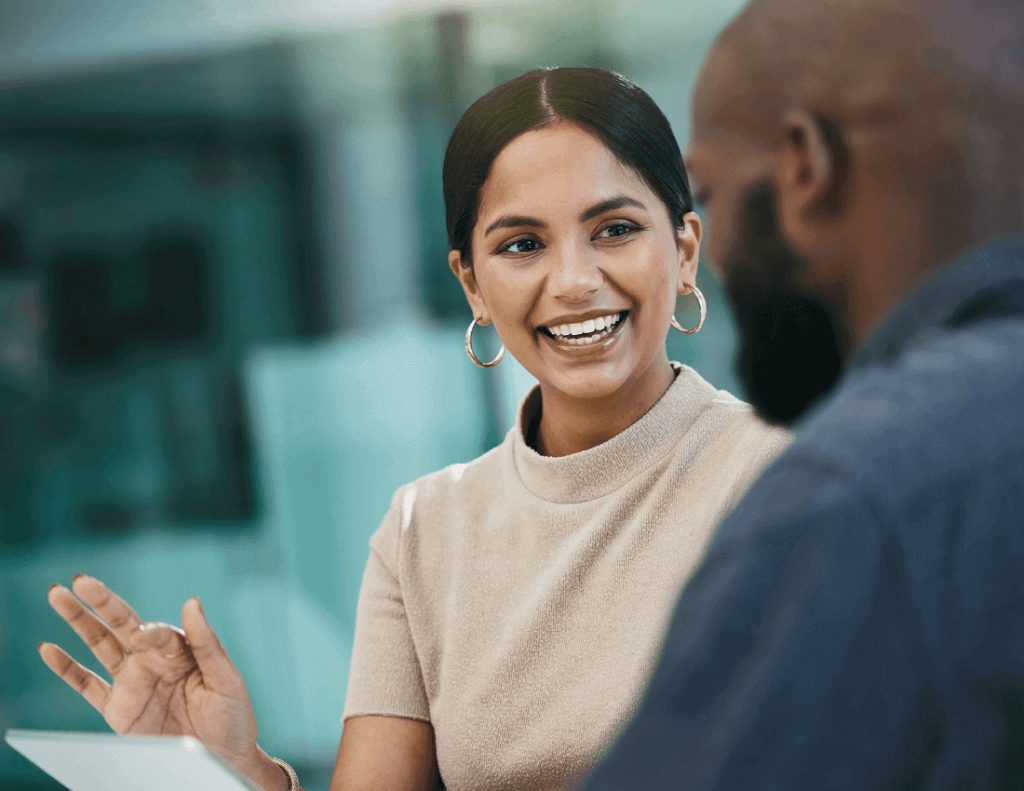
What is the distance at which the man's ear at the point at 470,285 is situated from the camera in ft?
4.17

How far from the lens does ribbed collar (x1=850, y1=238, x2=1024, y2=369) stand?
473 millimetres

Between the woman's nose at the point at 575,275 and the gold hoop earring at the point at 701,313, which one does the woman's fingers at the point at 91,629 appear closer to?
the woman's nose at the point at 575,275

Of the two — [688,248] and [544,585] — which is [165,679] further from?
[688,248]

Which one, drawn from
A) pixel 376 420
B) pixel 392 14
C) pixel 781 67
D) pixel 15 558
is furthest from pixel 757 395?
pixel 15 558

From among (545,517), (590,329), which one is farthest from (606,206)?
(545,517)

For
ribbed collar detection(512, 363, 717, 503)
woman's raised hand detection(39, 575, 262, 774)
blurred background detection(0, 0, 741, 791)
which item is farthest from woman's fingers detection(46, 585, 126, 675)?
blurred background detection(0, 0, 741, 791)

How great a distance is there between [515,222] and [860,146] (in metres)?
0.67

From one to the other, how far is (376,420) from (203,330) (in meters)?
0.58

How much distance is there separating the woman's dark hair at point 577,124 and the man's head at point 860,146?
561mm

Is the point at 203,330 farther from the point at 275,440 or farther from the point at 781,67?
the point at 781,67

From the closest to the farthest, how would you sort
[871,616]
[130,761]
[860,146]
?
[871,616] → [860,146] → [130,761]

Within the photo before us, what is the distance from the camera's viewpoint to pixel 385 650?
121 centimetres

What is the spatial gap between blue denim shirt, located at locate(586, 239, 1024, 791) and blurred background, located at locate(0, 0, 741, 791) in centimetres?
217

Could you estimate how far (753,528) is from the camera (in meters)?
0.42
